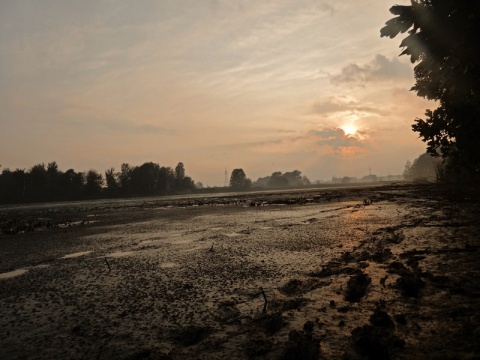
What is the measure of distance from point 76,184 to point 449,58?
108 metres

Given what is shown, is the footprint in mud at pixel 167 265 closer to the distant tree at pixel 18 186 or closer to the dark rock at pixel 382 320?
the dark rock at pixel 382 320

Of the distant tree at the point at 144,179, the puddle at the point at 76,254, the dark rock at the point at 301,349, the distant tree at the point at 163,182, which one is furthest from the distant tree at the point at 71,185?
the dark rock at the point at 301,349

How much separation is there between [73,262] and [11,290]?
2.11 m

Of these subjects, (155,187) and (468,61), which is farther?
(155,187)

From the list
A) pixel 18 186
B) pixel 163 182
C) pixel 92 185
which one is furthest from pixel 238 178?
pixel 18 186

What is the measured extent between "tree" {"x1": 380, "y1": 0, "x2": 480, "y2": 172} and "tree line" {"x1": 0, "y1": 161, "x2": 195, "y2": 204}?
104989 mm

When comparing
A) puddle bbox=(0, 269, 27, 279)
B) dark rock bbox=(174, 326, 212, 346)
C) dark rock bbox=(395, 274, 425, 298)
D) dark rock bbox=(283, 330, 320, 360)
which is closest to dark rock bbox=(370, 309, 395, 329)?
dark rock bbox=(283, 330, 320, 360)

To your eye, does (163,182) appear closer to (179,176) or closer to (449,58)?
(179,176)

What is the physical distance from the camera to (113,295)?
5.04 meters

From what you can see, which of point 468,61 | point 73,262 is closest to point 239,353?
point 73,262

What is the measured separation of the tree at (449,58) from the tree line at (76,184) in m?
105

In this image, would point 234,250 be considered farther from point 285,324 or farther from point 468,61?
point 468,61

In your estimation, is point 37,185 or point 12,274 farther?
point 37,185

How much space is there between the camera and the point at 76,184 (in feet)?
326
